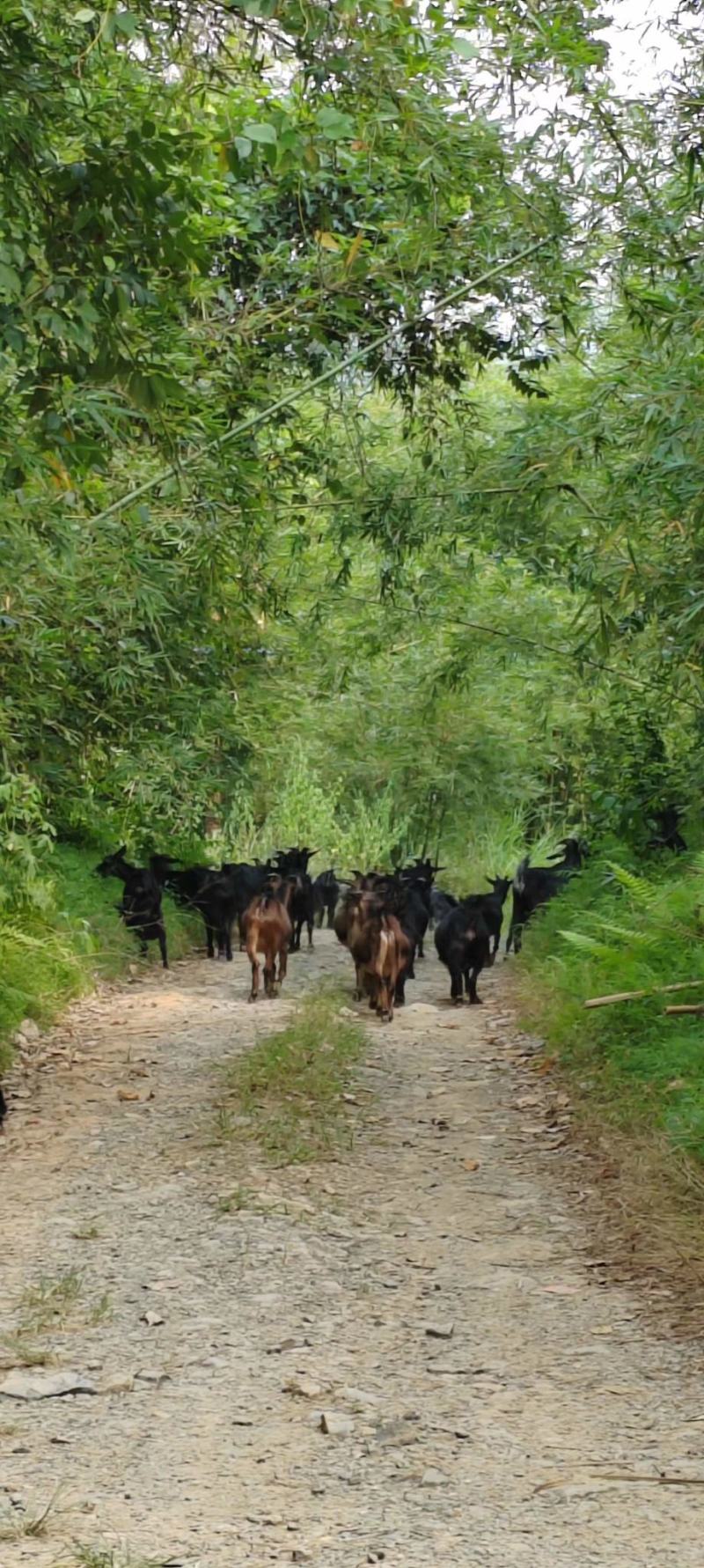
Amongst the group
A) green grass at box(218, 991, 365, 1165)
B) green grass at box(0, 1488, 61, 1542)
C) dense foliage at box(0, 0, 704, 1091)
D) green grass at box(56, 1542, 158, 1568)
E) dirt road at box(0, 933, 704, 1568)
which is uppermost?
dense foliage at box(0, 0, 704, 1091)

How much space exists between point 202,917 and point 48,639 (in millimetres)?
10136

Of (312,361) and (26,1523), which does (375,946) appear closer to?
(312,361)

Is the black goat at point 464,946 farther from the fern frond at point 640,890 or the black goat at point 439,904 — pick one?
the fern frond at point 640,890

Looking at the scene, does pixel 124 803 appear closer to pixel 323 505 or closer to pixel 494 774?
pixel 323 505

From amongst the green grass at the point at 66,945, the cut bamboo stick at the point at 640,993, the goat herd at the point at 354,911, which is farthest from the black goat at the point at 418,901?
the cut bamboo stick at the point at 640,993

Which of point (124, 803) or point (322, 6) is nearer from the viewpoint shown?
point (322, 6)

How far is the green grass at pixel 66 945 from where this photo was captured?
11.5 m

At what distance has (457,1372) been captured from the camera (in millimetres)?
5445

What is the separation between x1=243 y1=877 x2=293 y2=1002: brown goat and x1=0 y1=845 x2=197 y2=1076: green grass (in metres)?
1.34

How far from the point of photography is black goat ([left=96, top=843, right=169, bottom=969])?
16188mm

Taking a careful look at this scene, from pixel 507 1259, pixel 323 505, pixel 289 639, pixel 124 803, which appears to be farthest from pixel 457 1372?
pixel 289 639

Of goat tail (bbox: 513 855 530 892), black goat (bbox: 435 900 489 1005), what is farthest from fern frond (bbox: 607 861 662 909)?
goat tail (bbox: 513 855 530 892)

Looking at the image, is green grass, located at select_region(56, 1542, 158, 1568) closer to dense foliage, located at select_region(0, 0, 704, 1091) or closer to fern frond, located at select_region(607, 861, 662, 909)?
dense foliage, located at select_region(0, 0, 704, 1091)

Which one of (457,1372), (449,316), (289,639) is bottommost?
(457,1372)
